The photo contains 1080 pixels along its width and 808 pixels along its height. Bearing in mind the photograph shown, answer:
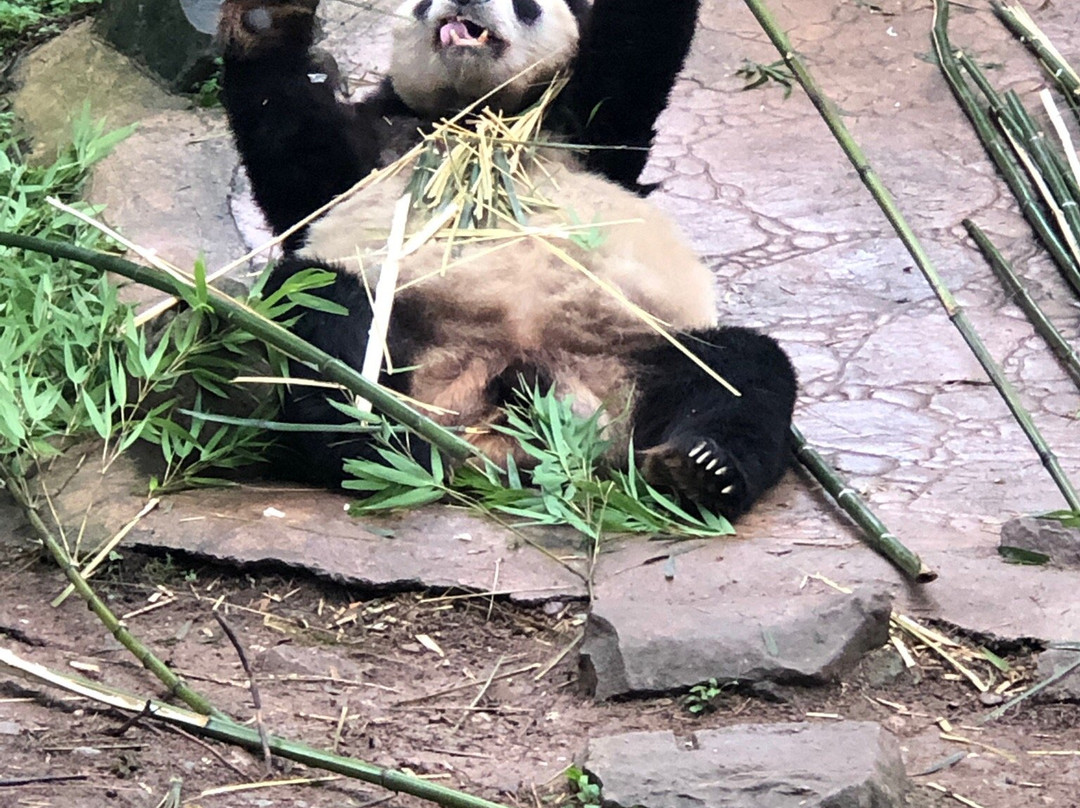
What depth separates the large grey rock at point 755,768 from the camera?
64.6 inches

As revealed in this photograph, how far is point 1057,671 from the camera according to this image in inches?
83.7

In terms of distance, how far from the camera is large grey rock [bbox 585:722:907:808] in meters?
1.64

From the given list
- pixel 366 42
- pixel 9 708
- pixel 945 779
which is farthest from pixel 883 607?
pixel 366 42

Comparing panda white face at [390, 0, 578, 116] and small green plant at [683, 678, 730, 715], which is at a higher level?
panda white face at [390, 0, 578, 116]

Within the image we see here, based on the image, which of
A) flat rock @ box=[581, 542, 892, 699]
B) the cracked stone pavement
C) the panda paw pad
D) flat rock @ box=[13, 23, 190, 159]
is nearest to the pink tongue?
the cracked stone pavement

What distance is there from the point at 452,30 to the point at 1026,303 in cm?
171

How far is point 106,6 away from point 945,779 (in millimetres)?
4241

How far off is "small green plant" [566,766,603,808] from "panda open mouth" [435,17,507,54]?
76.7 inches

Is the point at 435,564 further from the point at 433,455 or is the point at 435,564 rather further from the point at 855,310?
the point at 855,310

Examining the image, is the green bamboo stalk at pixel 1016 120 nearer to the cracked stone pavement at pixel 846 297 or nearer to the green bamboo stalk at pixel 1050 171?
the green bamboo stalk at pixel 1050 171

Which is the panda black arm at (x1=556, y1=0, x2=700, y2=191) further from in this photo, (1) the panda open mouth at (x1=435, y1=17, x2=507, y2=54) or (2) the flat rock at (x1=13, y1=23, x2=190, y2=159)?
(2) the flat rock at (x1=13, y1=23, x2=190, y2=159)

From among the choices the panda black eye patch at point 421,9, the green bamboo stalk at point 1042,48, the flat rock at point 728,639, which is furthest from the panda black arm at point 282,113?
the green bamboo stalk at point 1042,48

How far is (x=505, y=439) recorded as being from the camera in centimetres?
289

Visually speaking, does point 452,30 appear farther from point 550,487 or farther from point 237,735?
point 237,735
